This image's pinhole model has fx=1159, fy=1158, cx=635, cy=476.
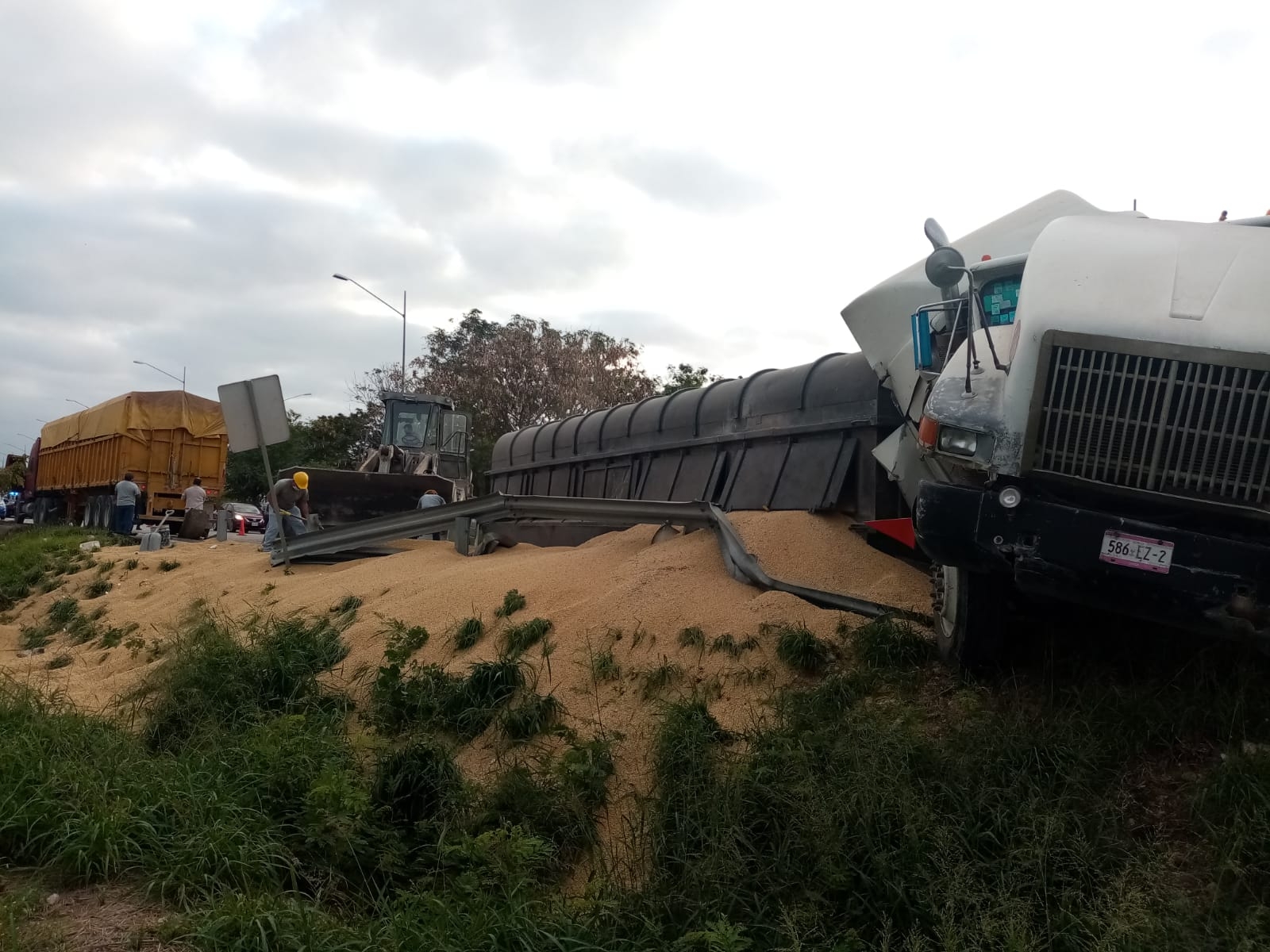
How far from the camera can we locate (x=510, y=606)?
352 inches

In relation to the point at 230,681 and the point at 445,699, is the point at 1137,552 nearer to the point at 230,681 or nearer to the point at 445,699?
the point at 445,699

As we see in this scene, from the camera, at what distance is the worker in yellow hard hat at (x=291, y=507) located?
15234mm

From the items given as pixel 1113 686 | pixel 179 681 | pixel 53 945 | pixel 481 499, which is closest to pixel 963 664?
pixel 1113 686

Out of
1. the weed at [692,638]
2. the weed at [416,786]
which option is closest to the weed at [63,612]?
the weed at [416,786]

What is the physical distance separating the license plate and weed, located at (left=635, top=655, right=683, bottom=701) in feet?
9.42

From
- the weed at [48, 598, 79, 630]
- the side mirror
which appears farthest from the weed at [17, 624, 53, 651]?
the side mirror

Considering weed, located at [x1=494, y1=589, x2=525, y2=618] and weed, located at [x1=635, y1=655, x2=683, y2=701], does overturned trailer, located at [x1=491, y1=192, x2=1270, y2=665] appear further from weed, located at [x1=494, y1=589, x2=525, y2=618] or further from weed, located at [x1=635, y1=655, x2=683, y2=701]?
weed, located at [x1=494, y1=589, x2=525, y2=618]

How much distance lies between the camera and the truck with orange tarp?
28.1m

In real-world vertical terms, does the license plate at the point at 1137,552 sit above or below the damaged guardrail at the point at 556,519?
above

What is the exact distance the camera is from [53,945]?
4.34m

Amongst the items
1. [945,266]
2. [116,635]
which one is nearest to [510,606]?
[945,266]

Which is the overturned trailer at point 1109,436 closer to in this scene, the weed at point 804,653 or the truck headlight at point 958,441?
the truck headlight at point 958,441

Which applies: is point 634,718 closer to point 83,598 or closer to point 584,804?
point 584,804

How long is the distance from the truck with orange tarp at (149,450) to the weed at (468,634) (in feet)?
70.7
